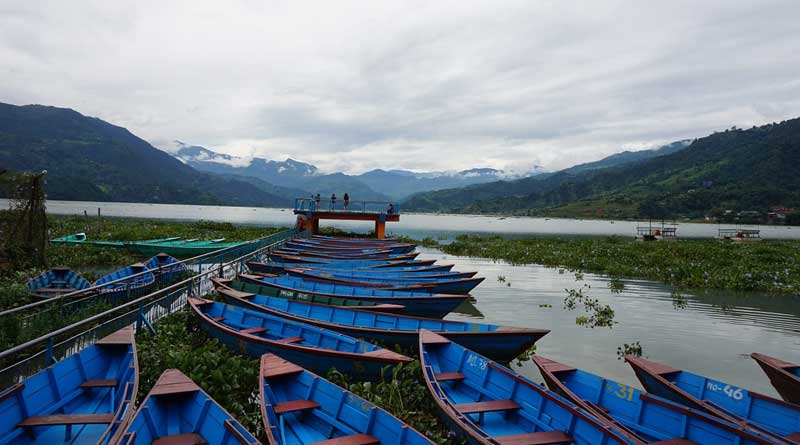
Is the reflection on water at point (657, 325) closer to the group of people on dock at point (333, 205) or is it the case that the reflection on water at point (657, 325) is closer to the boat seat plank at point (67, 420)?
the boat seat plank at point (67, 420)

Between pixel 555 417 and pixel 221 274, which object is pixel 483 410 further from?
pixel 221 274

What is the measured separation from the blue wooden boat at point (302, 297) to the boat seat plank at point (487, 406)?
595cm

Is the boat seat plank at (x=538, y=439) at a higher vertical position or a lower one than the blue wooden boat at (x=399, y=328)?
lower

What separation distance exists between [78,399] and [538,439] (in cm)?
728

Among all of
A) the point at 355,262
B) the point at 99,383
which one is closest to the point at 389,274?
the point at 355,262

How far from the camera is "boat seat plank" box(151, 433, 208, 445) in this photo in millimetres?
5773

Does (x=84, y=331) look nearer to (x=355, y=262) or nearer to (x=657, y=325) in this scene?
(x=355, y=262)

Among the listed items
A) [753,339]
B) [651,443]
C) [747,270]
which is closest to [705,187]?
[747,270]

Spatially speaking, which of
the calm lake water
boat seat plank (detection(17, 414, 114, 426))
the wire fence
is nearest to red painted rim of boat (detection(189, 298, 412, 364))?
the wire fence

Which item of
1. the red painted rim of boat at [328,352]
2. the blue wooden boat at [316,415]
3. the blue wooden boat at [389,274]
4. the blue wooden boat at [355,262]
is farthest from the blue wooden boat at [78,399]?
the blue wooden boat at [355,262]

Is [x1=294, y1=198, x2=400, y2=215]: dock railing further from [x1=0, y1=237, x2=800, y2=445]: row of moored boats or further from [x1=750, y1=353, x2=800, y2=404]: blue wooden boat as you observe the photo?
[x1=750, y1=353, x2=800, y2=404]: blue wooden boat

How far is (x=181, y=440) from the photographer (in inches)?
230

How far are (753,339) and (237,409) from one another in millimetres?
16971

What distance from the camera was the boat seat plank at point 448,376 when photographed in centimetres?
855
